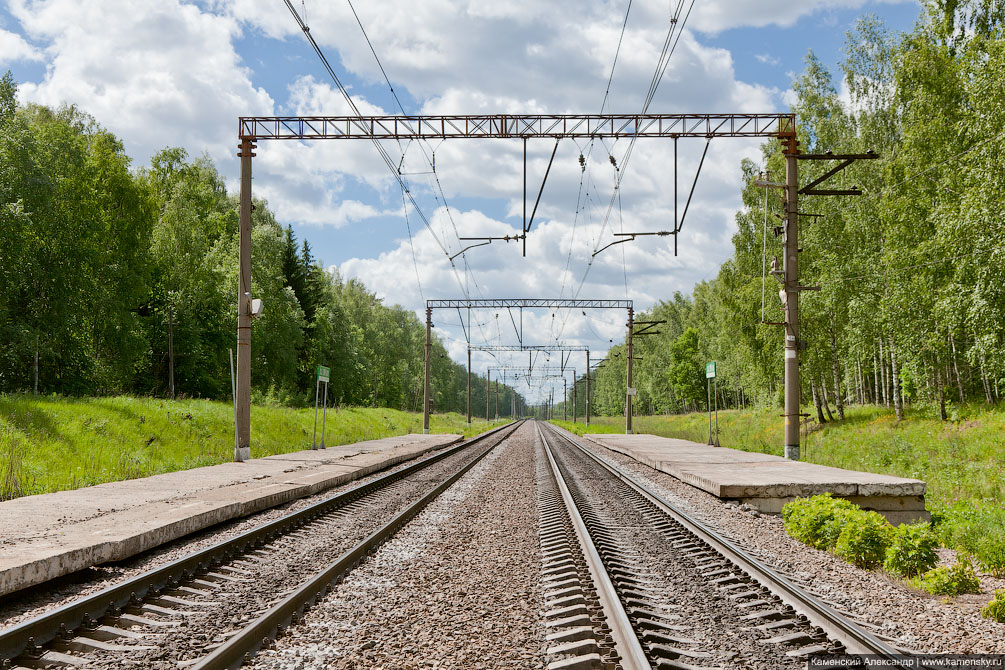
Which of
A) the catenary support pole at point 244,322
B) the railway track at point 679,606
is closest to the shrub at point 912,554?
the railway track at point 679,606

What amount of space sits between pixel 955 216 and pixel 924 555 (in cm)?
1539

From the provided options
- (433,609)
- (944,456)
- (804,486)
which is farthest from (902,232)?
(433,609)

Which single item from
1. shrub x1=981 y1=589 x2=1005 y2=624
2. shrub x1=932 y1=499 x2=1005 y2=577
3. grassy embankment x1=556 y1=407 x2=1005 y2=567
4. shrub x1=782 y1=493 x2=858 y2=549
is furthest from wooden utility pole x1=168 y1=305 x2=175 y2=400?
shrub x1=981 y1=589 x2=1005 y2=624

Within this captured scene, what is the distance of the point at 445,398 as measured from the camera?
449 ft

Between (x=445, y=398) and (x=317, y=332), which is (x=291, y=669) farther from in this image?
(x=445, y=398)

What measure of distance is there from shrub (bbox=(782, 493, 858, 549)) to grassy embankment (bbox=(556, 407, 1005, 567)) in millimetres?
1389

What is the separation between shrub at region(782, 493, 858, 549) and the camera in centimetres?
872

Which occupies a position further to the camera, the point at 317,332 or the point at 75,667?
the point at 317,332

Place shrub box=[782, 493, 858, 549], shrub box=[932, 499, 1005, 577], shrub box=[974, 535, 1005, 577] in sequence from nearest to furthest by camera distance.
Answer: shrub box=[974, 535, 1005, 577] < shrub box=[932, 499, 1005, 577] < shrub box=[782, 493, 858, 549]

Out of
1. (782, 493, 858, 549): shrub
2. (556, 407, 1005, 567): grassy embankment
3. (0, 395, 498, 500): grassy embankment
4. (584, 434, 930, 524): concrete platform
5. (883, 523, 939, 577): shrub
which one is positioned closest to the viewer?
(883, 523, 939, 577): shrub

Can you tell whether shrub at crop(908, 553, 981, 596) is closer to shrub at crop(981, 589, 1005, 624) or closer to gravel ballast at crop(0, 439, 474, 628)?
shrub at crop(981, 589, 1005, 624)

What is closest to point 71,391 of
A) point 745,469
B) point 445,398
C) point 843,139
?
point 745,469

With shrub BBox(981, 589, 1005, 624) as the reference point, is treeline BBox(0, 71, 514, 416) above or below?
above

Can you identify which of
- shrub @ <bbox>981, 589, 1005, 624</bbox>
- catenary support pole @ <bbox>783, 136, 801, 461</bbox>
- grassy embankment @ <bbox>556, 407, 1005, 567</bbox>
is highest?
catenary support pole @ <bbox>783, 136, 801, 461</bbox>
